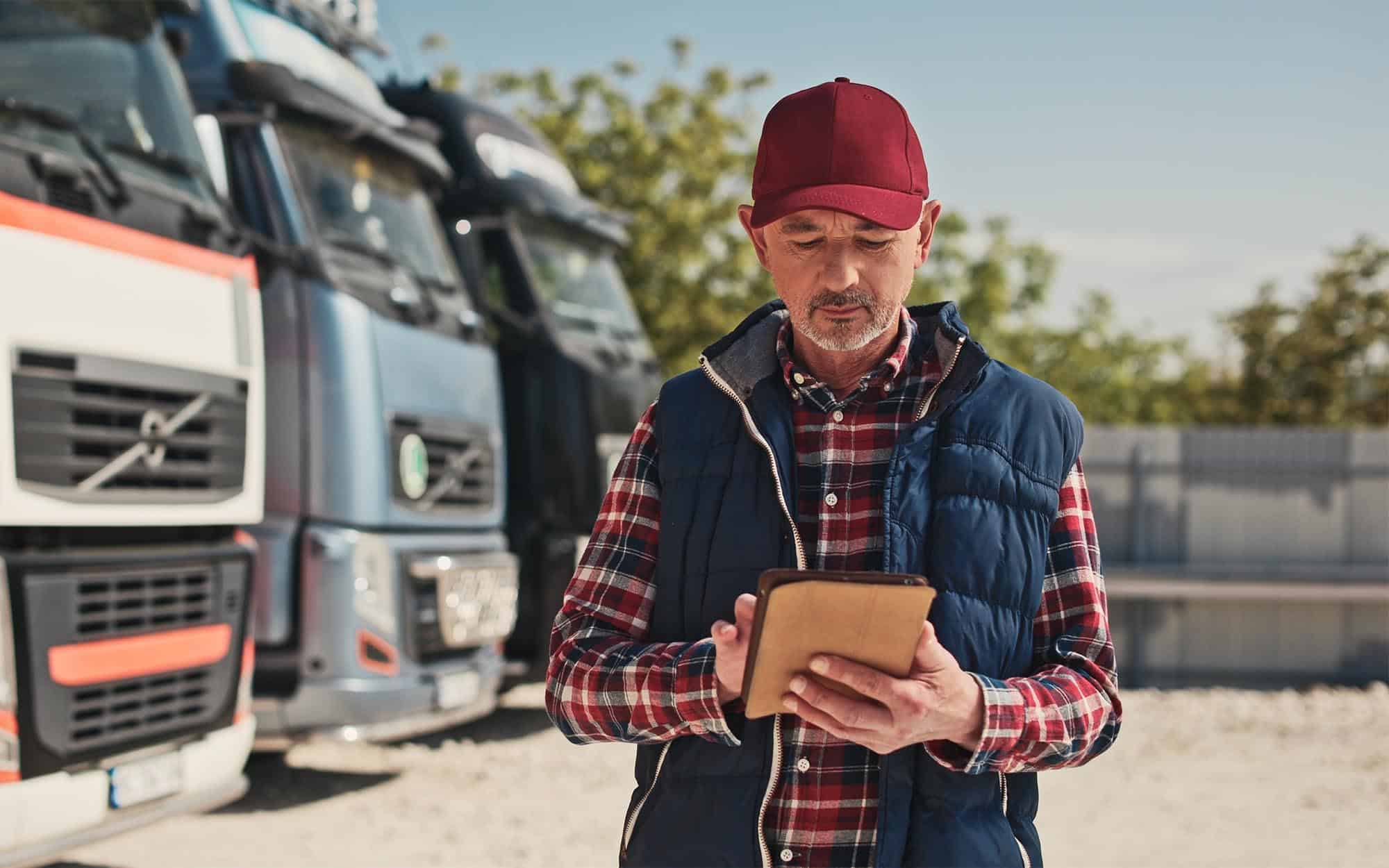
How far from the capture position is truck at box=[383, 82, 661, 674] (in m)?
8.40

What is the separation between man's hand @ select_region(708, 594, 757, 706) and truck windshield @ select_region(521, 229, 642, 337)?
7.00 meters

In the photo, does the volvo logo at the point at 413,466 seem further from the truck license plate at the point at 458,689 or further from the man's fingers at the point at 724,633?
the man's fingers at the point at 724,633

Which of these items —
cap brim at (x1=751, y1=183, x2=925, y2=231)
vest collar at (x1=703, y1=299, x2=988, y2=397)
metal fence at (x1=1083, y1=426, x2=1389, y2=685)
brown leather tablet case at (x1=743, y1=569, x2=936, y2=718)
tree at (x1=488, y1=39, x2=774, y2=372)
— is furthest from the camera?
tree at (x1=488, y1=39, x2=774, y2=372)

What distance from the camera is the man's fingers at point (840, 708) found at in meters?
1.64

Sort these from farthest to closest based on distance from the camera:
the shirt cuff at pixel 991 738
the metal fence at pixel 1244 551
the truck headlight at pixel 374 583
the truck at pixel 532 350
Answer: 1. the metal fence at pixel 1244 551
2. the truck at pixel 532 350
3. the truck headlight at pixel 374 583
4. the shirt cuff at pixel 991 738

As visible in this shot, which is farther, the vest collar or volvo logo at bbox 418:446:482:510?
volvo logo at bbox 418:446:482:510

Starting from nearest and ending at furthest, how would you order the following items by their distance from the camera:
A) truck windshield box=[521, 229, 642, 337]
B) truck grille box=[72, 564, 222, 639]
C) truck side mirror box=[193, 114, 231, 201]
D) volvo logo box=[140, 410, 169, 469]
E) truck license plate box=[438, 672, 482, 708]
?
truck grille box=[72, 564, 222, 639] → volvo logo box=[140, 410, 169, 469] → truck side mirror box=[193, 114, 231, 201] → truck license plate box=[438, 672, 482, 708] → truck windshield box=[521, 229, 642, 337]

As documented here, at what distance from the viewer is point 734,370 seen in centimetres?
195

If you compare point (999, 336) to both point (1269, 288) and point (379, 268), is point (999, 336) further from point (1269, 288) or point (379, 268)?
point (379, 268)

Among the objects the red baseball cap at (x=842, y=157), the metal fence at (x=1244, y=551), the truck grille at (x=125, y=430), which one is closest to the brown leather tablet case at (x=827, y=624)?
the red baseball cap at (x=842, y=157)

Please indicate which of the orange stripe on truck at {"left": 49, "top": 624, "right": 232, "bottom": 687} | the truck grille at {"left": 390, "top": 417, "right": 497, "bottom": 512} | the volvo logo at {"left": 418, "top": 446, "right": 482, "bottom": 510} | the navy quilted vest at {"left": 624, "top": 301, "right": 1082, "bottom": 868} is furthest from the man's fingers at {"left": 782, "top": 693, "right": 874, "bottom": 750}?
the volvo logo at {"left": 418, "top": 446, "right": 482, "bottom": 510}

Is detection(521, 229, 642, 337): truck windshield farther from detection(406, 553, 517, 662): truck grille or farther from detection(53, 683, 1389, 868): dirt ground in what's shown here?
detection(53, 683, 1389, 868): dirt ground

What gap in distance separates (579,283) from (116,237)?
4.57 metres

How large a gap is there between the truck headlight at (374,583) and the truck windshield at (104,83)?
171 cm
